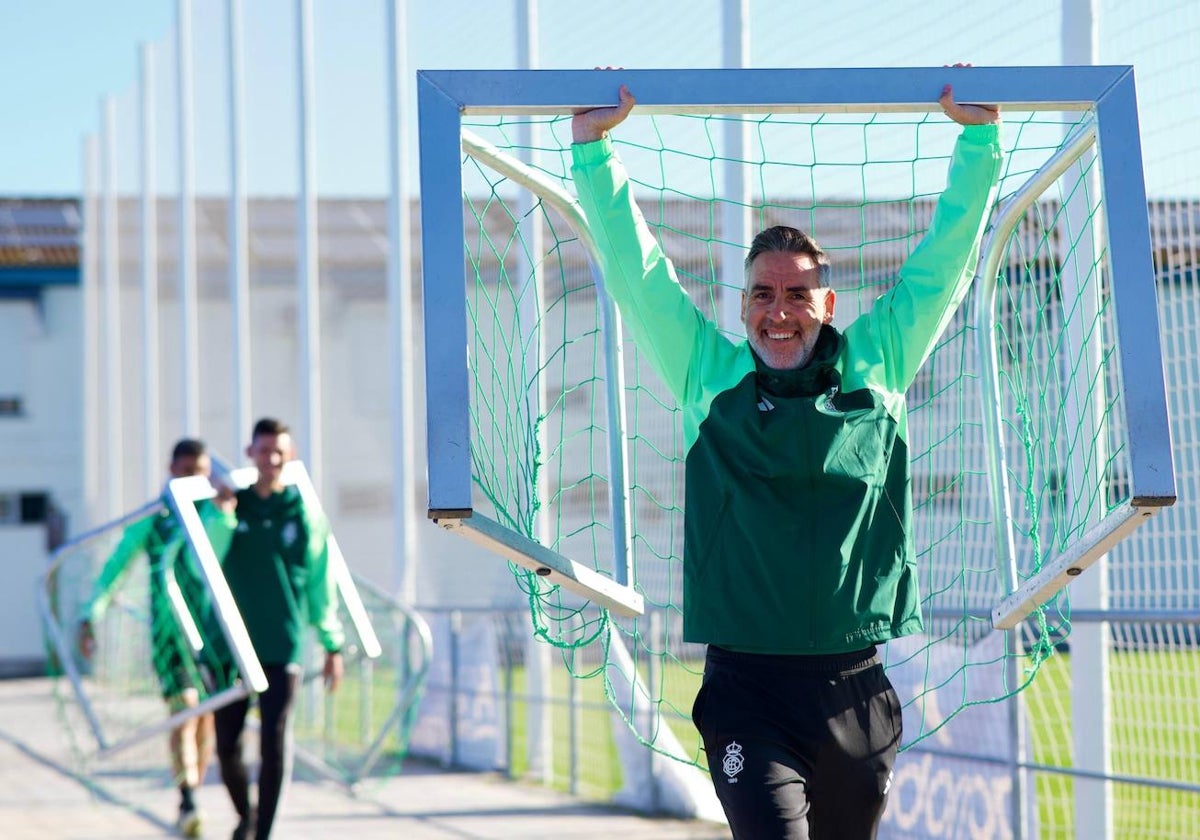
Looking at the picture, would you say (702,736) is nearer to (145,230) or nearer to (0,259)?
(145,230)

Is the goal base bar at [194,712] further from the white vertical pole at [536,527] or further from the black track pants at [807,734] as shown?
the black track pants at [807,734]

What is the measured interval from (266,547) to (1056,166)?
420 centimetres

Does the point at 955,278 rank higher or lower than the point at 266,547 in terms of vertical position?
higher

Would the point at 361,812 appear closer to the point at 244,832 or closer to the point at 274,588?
the point at 244,832

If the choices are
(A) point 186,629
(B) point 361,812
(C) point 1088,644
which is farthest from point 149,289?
(C) point 1088,644

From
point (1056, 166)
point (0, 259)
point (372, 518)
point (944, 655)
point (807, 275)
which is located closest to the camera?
point (807, 275)

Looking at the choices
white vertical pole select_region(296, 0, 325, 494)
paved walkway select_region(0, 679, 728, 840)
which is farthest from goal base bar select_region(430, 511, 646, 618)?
white vertical pole select_region(296, 0, 325, 494)

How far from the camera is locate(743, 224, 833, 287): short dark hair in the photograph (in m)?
3.64

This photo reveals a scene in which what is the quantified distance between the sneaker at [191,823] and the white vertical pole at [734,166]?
3630 millimetres

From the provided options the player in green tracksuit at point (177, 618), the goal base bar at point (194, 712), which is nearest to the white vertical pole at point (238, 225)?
the player in green tracksuit at point (177, 618)

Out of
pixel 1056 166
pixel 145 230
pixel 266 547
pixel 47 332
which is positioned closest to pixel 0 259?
pixel 47 332

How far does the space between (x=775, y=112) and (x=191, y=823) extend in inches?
240

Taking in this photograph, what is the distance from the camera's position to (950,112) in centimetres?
367

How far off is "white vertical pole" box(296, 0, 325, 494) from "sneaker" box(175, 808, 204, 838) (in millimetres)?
5950
